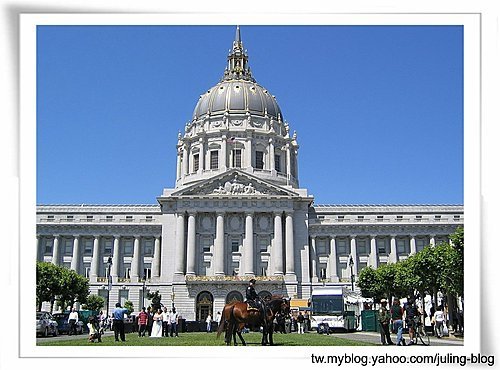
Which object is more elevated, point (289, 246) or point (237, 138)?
point (237, 138)

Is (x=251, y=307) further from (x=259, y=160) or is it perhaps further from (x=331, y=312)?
(x=259, y=160)

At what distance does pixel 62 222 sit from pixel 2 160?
253 ft

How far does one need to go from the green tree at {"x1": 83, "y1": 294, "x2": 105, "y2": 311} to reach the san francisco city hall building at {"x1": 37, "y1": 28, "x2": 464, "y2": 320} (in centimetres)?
466

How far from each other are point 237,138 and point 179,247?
2615cm

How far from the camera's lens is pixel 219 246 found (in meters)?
83.3

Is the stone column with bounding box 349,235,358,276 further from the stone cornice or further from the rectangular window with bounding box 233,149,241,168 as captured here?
the stone cornice

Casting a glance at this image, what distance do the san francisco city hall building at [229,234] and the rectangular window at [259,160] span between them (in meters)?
0.16

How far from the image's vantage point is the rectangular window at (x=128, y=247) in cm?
9131

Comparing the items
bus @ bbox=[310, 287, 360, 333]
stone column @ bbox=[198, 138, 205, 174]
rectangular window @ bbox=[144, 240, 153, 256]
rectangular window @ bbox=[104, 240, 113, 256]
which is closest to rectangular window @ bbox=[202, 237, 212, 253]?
rectangular window @ bbox=[144, 240, 153, 256]

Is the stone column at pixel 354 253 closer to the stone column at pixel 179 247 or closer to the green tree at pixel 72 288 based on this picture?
the stone column at pixel 179 247

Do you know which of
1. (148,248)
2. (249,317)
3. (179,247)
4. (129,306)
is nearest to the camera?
(249,317)

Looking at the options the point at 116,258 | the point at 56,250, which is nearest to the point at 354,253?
the point at 116,258
